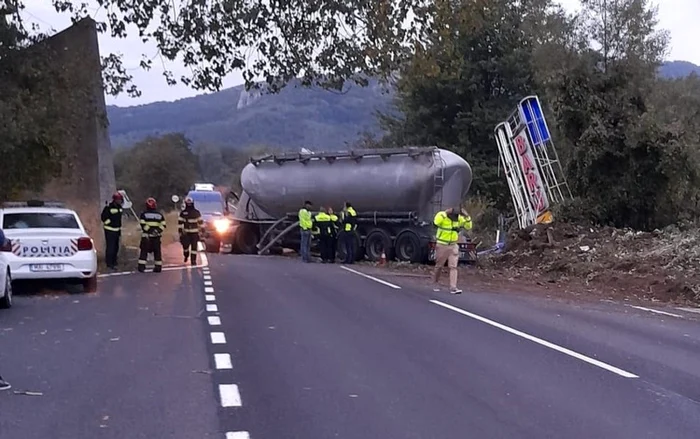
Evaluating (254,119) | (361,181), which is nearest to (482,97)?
(361,181)

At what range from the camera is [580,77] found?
31.1 m

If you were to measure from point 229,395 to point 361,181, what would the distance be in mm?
22957

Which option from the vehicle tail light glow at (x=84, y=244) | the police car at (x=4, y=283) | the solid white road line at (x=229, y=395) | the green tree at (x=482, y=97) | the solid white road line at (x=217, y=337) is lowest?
the solid white road line at (x=229, y=395)

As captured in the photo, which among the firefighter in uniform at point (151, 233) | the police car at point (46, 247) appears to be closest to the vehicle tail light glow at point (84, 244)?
the police car at point (46, 247)

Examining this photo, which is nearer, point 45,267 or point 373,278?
point 45,267

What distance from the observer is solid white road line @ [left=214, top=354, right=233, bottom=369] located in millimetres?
10391

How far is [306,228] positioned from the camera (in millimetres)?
31547

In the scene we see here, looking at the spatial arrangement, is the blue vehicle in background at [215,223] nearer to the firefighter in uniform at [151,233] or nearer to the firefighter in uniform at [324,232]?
the firefighter in uniform at [324,232]

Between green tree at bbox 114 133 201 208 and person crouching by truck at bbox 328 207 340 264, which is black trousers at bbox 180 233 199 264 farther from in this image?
green tree at bbox 114 133 201 208

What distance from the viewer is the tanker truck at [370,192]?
98.1ft

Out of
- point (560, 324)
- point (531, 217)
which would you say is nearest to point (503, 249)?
point (531, 217)

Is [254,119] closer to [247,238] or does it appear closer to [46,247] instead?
[247,238]

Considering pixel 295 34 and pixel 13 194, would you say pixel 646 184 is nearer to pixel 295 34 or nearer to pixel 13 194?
pixel 295 34

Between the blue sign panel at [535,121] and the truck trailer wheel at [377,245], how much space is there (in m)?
5.29
